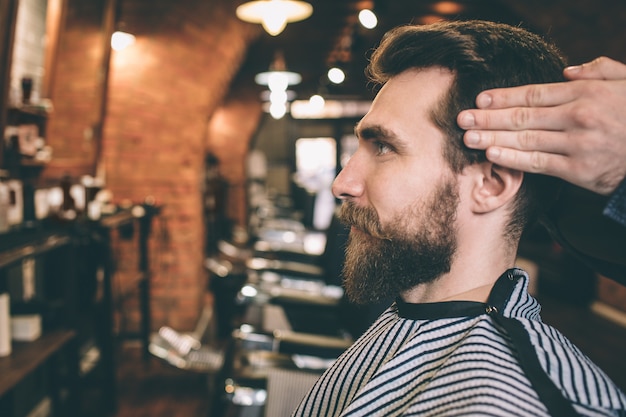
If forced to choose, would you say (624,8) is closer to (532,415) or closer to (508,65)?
(508,65)

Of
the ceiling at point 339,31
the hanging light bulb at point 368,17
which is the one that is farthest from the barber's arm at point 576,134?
the ceiling at point 339,31

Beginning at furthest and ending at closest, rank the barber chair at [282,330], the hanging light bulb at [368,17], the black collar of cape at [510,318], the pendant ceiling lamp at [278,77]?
the pendant ceiling lamp at [278,77] → the hanging light bulb at [368,17] → the barber chair at [282,330] → the black collar of cape at [510,318]

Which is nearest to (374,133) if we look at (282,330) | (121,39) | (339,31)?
(282,330)

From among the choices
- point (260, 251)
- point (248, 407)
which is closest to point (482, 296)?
point (248, 407)

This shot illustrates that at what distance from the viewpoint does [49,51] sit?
9.44ft

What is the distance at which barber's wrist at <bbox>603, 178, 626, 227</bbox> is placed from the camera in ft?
2.70

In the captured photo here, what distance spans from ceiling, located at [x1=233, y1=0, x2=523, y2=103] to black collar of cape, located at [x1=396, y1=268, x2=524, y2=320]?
316 centimetres

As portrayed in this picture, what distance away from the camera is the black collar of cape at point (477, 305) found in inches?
38.3

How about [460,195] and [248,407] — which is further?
[248,407]

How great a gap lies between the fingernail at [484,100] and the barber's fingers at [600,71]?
13cm

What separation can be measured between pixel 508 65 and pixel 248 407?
1526 millimetres

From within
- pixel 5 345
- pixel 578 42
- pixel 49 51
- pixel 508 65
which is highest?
pixel 578 42

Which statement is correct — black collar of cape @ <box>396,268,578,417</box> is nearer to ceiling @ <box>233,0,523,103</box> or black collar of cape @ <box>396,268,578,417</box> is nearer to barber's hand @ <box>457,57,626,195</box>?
barber's hand @ <box>457,57,626,195</box>

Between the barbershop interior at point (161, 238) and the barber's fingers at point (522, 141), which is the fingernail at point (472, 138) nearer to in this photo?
the barber's fingers at point (522, 141)
